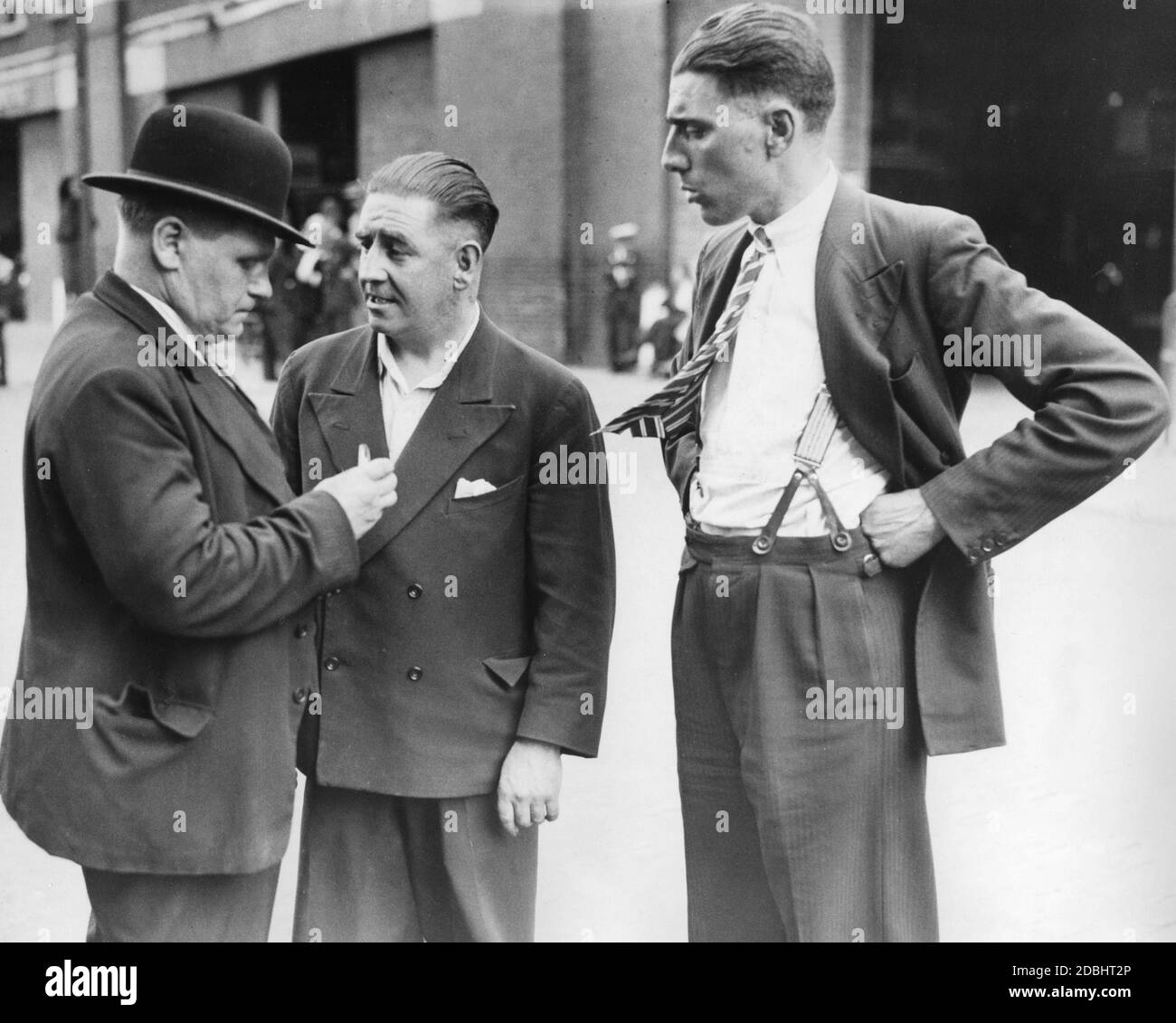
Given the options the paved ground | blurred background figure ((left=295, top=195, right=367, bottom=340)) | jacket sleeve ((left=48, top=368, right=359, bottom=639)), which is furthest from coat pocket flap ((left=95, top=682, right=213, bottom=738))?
blurred background figure ((left=295, top=195, right=367, bottom=340))

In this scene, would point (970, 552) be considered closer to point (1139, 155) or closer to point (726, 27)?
point (726, 27)

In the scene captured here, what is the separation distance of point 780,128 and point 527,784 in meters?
1.37

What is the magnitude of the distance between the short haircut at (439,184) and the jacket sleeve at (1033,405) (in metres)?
0.89

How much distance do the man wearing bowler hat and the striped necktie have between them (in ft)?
Answer: 1.95

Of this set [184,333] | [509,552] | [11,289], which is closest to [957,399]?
[509,552]

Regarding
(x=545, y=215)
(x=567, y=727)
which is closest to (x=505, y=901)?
(x=567, y=727)

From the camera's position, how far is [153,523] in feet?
7.39

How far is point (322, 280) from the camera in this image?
1384cm

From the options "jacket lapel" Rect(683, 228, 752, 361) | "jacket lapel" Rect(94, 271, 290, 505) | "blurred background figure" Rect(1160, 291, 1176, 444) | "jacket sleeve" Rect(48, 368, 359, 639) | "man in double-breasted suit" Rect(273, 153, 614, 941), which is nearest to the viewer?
"jacket sleeve" Rect(48, 368, 359, 639)

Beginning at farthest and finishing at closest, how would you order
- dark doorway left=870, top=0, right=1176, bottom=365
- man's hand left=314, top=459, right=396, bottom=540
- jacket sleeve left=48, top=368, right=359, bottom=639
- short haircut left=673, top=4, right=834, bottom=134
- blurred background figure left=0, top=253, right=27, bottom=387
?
blurred background figure left=0, top=253, right=27, bottom=387
dark doorway left=870, top=0, right=1176, bottom=365
short haircut left=673, top=4, right=834, bottom=134
man's hand left=314, top=459, right=396, bottom=540
jacket sleeve left=48, top=368, right=359, bottom=639

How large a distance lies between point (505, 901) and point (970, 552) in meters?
1.16

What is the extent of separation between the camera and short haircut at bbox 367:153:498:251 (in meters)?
2.67

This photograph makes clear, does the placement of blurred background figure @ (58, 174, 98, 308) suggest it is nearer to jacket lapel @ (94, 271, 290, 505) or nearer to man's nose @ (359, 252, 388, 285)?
man's nose @ (359, 252, 388, 285)

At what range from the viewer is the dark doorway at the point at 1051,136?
3.96 m
